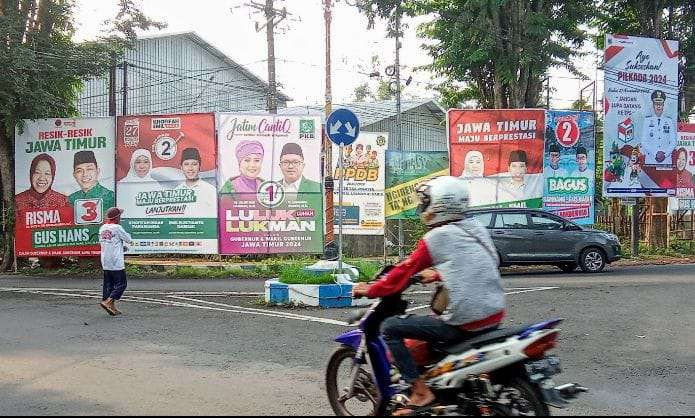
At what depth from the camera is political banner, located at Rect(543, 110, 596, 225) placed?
768 inches

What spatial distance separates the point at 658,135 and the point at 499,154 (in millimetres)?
5280

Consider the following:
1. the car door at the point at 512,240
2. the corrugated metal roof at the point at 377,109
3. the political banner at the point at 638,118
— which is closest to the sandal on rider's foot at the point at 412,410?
the car door at the point at 512,240

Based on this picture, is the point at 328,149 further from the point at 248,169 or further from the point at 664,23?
the point at 664,23

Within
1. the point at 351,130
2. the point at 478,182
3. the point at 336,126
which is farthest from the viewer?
the point at 478,182

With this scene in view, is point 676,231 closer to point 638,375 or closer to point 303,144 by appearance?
point 303,144

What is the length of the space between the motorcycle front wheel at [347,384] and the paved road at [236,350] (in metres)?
0.30

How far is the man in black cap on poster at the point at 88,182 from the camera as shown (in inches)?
714

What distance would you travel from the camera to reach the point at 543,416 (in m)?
4.09

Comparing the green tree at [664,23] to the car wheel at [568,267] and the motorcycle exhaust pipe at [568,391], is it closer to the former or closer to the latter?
the car wheel at [568,267]

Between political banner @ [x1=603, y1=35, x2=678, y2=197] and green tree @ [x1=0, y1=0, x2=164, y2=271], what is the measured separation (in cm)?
1461

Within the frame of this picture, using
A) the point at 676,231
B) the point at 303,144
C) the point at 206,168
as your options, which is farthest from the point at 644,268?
the point at 206,168

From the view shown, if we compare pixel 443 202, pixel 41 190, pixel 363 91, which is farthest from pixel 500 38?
pixel 363 91

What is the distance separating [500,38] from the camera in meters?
24.0

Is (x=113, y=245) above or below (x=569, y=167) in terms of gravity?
below
